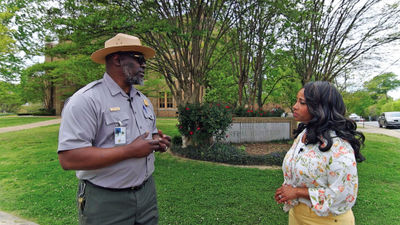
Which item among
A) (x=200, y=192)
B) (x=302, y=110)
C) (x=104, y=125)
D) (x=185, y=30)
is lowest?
(x=200, y=192)

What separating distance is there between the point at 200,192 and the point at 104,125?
393 cm

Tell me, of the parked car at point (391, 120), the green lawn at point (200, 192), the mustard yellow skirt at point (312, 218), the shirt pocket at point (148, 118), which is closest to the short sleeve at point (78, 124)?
the shirt pocket at point (148, 118)

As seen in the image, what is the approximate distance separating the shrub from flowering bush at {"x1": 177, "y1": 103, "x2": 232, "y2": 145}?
0.41 meters

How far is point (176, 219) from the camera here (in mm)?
3986

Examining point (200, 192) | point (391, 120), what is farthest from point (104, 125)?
point (391, 120)

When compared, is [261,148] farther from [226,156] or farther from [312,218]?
[312,218]

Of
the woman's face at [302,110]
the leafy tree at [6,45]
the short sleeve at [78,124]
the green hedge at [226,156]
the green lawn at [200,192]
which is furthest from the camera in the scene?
the leafy tree at [6,45]

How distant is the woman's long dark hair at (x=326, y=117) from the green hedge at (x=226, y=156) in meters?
6.18

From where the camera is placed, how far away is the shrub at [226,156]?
8.04 meters

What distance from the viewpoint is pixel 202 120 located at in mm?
8516

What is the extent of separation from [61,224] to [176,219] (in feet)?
6.06

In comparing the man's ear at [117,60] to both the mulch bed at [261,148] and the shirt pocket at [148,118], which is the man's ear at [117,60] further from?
the mulch bed at [261,148]

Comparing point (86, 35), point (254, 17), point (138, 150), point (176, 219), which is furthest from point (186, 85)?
point (138, 150)

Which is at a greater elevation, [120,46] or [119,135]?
[120,46]
